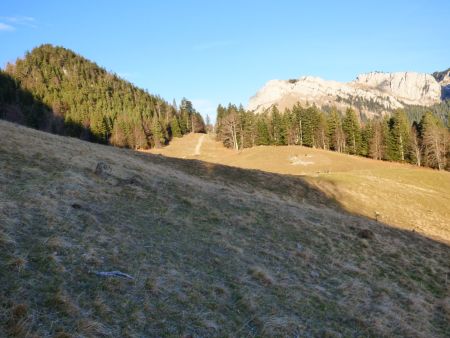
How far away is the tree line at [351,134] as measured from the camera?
89688 millimetres

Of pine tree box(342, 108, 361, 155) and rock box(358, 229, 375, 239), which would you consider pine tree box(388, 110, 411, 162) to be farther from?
rock box(358, 229, 375, 239)

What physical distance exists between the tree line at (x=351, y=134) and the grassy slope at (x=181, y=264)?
74.4 meters

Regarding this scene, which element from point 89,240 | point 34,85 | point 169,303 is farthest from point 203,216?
point 34,85

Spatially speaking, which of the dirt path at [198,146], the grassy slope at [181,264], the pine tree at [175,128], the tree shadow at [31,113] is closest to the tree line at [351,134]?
the dirt path at [198,146]

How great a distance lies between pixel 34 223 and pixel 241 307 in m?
7.26

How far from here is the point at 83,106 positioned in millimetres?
142500

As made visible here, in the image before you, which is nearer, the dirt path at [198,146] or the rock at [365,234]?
the rock at [365,234]

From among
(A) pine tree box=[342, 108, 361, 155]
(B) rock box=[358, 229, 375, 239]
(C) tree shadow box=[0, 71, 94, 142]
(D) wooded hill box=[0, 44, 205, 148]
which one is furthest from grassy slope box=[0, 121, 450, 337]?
(C) tree shadow box=[0, 71, 94, 142]

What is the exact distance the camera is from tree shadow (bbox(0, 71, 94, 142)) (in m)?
127

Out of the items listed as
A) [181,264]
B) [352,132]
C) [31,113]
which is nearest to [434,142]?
[352,132]

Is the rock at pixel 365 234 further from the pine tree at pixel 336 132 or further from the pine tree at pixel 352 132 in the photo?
the pine tree at pixel 336 132

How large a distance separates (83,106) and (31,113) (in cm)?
1826

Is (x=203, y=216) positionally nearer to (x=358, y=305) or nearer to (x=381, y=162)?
(x=358, y=305)

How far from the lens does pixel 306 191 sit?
42.8 metres
